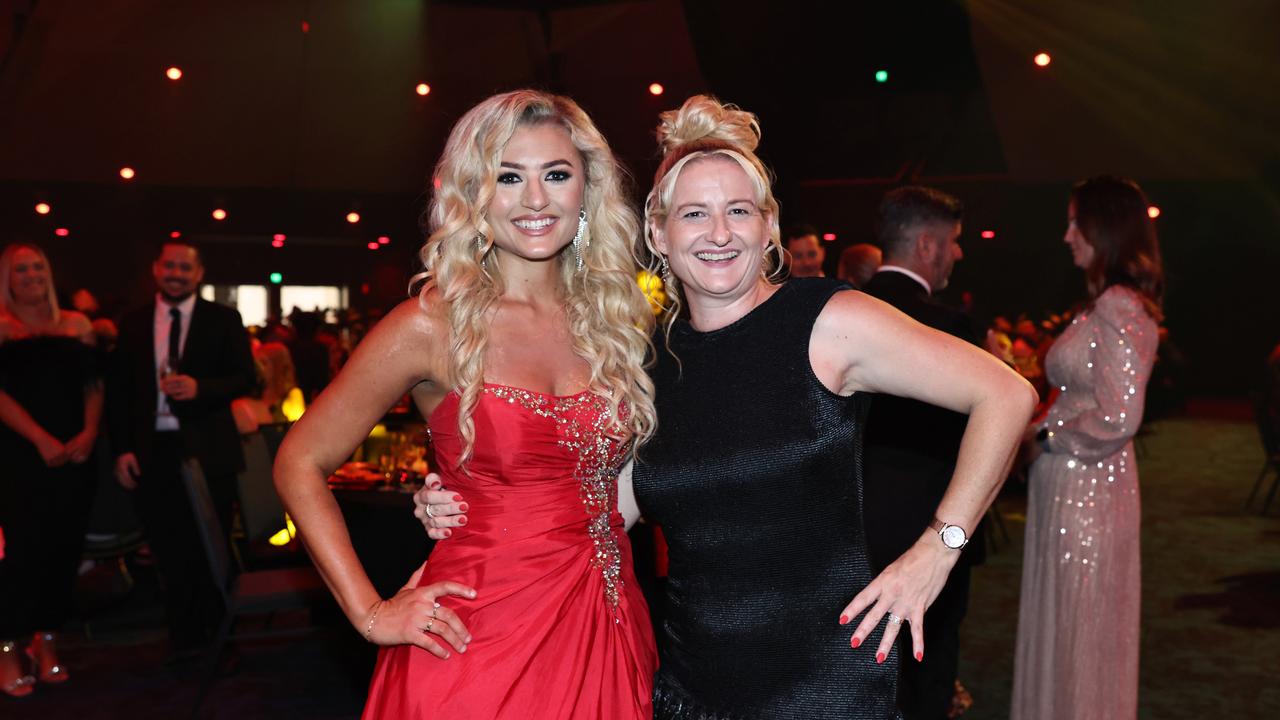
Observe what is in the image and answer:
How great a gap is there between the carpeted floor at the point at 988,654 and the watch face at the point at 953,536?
272 cm

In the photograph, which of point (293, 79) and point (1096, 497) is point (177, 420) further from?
point (293, 79)

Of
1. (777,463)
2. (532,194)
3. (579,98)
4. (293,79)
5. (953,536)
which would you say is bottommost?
(953,536)

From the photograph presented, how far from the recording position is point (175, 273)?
5.24 m

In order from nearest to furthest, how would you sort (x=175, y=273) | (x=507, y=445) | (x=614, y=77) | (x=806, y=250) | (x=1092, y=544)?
(x=507, y=445)
(x=1092, y=544)
(x=175, y=273)
(x=806, y=250)
(x=614, y=77)

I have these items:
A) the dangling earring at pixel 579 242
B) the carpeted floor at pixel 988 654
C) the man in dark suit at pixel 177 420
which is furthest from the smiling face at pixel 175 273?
the dangling earring at pixel 579 242

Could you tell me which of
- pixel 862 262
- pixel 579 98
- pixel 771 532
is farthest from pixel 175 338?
pixel 579 98

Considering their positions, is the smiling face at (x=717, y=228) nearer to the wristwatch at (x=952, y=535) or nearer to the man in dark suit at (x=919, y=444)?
the wristwatch at (x=952, y=535)

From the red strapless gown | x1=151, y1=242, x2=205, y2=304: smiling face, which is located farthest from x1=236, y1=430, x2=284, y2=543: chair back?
the red strapless gown

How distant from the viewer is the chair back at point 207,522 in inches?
172

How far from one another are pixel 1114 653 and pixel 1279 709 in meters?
1.08

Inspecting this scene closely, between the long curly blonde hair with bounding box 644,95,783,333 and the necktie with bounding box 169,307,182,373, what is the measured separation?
3.83 metres

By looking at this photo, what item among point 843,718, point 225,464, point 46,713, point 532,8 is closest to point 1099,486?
point 843,718

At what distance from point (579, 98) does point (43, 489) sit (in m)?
9.52

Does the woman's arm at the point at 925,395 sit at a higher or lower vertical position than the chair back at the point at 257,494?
higher
